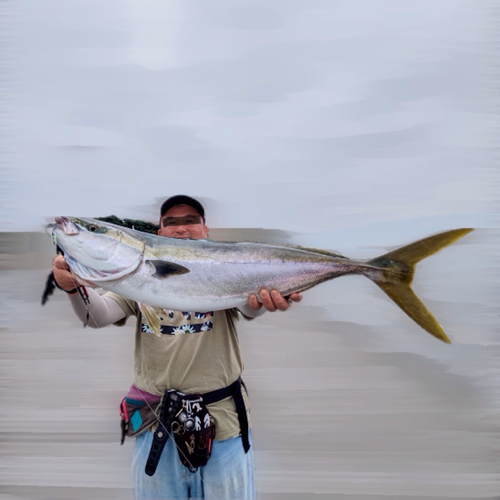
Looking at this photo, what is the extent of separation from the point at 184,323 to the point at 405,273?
979 mm

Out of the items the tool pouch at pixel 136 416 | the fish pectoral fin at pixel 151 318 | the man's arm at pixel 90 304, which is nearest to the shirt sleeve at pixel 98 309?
the man's arm at pixel 90 304

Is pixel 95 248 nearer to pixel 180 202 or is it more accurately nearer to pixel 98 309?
pixel 98 309

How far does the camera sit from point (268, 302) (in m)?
1.79

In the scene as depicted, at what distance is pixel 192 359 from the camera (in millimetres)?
1768

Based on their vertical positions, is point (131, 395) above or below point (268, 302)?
below

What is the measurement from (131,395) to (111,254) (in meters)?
0.65

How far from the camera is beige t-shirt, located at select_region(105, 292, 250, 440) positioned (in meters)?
1.78

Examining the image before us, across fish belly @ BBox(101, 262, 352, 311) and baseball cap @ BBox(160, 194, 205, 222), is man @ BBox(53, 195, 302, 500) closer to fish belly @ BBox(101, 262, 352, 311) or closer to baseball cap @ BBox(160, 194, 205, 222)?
fish belly @ BBox(101, 262, 352, 311)

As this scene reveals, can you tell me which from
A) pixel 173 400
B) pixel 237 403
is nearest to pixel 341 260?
pixel 237 403

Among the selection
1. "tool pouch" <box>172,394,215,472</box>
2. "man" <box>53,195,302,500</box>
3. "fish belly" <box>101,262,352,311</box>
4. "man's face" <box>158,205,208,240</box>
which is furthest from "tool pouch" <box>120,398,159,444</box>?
"man's face" <box>158,205,208,240</box>

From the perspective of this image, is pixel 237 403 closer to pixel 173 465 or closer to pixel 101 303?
pixel 173 465

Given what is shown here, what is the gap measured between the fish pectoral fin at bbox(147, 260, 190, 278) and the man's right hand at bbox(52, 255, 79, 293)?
1.01ft

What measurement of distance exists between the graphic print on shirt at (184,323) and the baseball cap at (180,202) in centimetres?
52

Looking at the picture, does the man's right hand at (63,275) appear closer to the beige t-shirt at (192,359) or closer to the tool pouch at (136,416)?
the beige t-shirt at (192,359)
